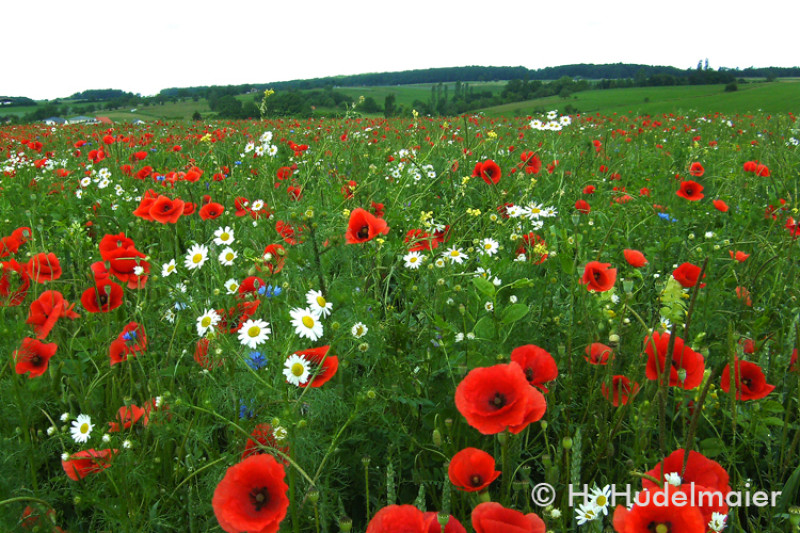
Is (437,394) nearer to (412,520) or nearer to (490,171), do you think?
(412,520)

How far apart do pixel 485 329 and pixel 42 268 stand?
1712mm

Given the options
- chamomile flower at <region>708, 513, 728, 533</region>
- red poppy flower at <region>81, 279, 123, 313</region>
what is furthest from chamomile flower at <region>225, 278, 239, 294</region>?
chamomile flower at <region>708, 513, 728, 533</region>

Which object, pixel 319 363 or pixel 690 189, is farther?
pixel 690 189

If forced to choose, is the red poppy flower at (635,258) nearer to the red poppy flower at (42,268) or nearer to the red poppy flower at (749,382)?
the red poppy flower at (749,382)

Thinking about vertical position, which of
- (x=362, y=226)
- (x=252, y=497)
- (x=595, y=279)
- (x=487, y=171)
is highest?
(x=487, y=171)

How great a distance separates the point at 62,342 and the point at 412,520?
5.60ft

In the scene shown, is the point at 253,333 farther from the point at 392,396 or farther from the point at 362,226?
the point at 362,226

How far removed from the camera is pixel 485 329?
1.60m

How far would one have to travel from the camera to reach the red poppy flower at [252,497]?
1.00 meters

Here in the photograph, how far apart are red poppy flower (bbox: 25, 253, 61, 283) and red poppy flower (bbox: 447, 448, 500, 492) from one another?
5.18 ft

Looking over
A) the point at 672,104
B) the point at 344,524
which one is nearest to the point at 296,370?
the point at 344,524

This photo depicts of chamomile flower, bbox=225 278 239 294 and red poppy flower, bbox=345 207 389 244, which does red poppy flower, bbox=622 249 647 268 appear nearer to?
red poppy flower, bbox=345 207 389 244

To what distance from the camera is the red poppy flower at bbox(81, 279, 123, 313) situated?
170 centimetres

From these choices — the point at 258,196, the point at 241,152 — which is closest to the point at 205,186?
the point at 258,196
